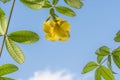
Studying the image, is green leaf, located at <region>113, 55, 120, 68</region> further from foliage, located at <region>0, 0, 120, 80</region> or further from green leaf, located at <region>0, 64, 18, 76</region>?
green leaf, located at <region>0, 64, 18, 76</region>

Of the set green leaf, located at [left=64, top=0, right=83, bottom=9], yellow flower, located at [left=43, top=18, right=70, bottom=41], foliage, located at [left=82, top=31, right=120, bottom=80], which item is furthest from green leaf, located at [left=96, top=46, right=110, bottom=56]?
green leaf, located at [left=64, top=0, right=83, bottom=9]

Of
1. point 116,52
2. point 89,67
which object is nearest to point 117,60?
point 116,52

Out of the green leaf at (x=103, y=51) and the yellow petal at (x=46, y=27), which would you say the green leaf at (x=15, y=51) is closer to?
the yellow petal at (x=46, y=27)

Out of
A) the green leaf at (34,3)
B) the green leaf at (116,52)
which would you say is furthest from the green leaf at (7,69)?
the green leaf at (116,52)

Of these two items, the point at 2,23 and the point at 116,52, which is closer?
the point at 2,23

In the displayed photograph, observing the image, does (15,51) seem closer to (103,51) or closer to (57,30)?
(57,30)

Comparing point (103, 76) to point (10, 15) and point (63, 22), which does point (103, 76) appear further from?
point (10, 15)

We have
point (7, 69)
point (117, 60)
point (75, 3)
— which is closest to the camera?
point (75, 3)

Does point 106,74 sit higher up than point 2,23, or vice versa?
point 2,23

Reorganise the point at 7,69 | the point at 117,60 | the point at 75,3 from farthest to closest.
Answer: the point at 117,60 → the point at 7,69 → the point at 75,3
